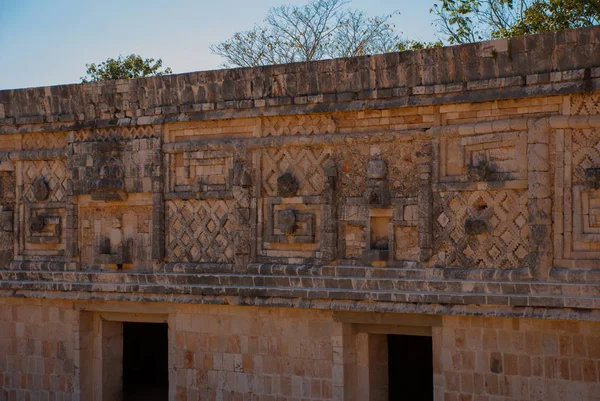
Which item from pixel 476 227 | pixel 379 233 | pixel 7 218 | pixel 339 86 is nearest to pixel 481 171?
pixel 476 227

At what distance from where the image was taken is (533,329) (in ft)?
25.2

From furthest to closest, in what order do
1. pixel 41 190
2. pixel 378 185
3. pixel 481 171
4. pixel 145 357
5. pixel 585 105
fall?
pixel 145 357 → pixel 41 190 → pixel 378 185 → pixel 481 171 → pixel 585 105

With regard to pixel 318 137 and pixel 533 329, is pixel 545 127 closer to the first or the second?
pixel 533 329

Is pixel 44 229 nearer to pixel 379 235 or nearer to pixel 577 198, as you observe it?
pixel 379 235

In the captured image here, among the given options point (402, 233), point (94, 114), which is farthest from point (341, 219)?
point (94, 114)

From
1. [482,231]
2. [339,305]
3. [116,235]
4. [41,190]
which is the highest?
[41,190]

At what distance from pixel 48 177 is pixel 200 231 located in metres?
2.19

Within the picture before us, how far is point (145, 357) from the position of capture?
41.2 feet

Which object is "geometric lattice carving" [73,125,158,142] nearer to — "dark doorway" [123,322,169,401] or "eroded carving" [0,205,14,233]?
"eroded carving" [0,205,14,233]

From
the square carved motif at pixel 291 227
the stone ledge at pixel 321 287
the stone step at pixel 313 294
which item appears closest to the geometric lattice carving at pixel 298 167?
the square carved motif at pixel 291 227

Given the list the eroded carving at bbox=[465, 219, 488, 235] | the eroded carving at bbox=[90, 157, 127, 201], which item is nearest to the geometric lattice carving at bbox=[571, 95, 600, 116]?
the eroded carving at bbox=[465, 219, 488, 235]

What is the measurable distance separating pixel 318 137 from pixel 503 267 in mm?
2170

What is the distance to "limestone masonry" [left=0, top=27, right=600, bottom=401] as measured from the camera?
297 inches

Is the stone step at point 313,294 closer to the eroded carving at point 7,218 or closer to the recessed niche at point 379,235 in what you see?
the recessed niche at point 379,235
